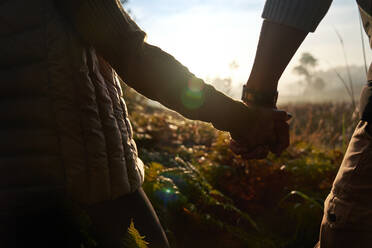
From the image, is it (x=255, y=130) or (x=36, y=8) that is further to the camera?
(x=255, y=130)

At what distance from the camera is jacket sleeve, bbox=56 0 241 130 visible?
1243 millimetres

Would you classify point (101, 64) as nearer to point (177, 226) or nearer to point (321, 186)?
point (177, 226)

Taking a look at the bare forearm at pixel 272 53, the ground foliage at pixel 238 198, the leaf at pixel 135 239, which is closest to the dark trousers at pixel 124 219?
the leaf at pixel 135 239

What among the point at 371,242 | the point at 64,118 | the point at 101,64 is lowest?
the point at 371,242

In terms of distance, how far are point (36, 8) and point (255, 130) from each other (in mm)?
1132

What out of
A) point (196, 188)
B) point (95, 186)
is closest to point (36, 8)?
point (95, 186)

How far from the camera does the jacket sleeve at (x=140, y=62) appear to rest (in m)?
1.24

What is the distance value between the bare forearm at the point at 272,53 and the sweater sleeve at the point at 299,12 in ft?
0.14

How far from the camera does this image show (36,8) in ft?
3.98

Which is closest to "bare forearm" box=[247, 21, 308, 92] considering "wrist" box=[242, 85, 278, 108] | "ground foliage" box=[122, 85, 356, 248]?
"wrist" box=[242, 85, 278, 108]

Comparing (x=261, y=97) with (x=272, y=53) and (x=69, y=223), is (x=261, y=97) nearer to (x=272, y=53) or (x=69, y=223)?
(x=272, y=53)

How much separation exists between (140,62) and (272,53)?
0.93m

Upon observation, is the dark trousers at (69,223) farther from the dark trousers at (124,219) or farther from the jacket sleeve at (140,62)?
the jacket sleeve at (140,62)

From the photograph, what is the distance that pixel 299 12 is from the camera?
6.01ft
